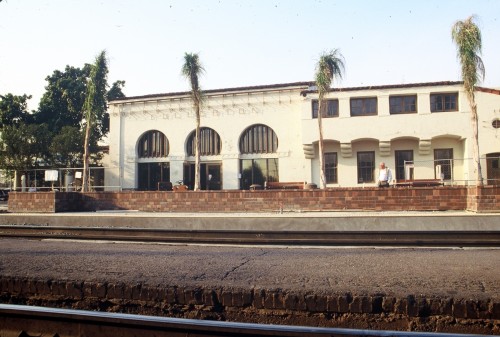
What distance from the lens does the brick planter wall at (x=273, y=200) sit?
1357cm

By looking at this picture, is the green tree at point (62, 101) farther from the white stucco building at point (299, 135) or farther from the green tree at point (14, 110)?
the white stucco building at point (299, 135)

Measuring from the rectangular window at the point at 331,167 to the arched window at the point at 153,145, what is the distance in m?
11.7

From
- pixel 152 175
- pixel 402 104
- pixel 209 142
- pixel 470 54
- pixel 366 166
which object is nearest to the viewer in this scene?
pixel 470 54

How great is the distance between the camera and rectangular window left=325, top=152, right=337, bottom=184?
2323 centimetres

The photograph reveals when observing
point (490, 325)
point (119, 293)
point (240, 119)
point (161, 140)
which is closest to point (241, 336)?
point (119, 293)

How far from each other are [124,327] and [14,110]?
3392 cm

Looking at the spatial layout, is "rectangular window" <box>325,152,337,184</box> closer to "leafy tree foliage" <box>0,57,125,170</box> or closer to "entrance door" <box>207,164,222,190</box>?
"entrance door" <box>207,164,222,190</box>

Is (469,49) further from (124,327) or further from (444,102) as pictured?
(124,327)

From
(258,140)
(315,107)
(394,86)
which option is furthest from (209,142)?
(394,86)

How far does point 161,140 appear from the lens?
27.1 m

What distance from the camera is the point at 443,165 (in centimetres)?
2125

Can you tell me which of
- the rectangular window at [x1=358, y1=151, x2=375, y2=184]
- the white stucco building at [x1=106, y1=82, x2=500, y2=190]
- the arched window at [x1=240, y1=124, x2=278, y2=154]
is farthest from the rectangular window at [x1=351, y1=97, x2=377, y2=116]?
the arched window at [x1=240, y1=124, x2=278, y2=154]

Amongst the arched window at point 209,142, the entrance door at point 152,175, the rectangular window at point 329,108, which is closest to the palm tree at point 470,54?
the rectangular window at point 329,108

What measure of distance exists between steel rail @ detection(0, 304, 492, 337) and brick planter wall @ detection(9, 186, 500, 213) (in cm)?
1194
